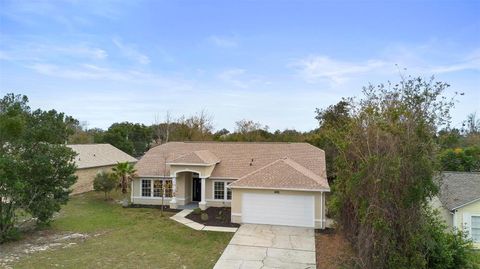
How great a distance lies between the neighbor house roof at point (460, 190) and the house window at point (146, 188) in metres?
19.3

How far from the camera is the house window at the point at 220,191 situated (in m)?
24.2

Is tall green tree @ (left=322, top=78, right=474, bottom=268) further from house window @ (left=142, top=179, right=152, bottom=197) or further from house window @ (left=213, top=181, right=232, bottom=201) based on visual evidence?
house window @ (left=142, top=179, right=152, bottom=197)

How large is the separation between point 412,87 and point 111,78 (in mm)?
22001

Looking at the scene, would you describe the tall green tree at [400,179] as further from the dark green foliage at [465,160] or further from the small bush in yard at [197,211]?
the dark green foliage at [465,160]

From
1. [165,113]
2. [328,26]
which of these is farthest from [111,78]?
[165,113]

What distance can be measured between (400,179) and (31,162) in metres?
16.6

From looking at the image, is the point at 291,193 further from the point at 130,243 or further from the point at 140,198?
the point at 140,198

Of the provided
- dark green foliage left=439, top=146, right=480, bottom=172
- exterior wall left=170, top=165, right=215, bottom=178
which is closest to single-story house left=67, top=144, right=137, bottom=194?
exterior wall left=170, top=165, right=215, bottom=178

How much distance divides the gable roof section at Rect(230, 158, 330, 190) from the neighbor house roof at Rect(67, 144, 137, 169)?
60.7 feet

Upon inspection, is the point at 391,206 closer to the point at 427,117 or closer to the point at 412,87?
the point at 427,117

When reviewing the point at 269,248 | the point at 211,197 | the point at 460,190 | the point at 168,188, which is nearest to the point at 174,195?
the point at 168,188

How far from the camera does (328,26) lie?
18.0 m

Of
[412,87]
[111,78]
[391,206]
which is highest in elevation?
[111,78]

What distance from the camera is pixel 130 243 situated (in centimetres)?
1568
